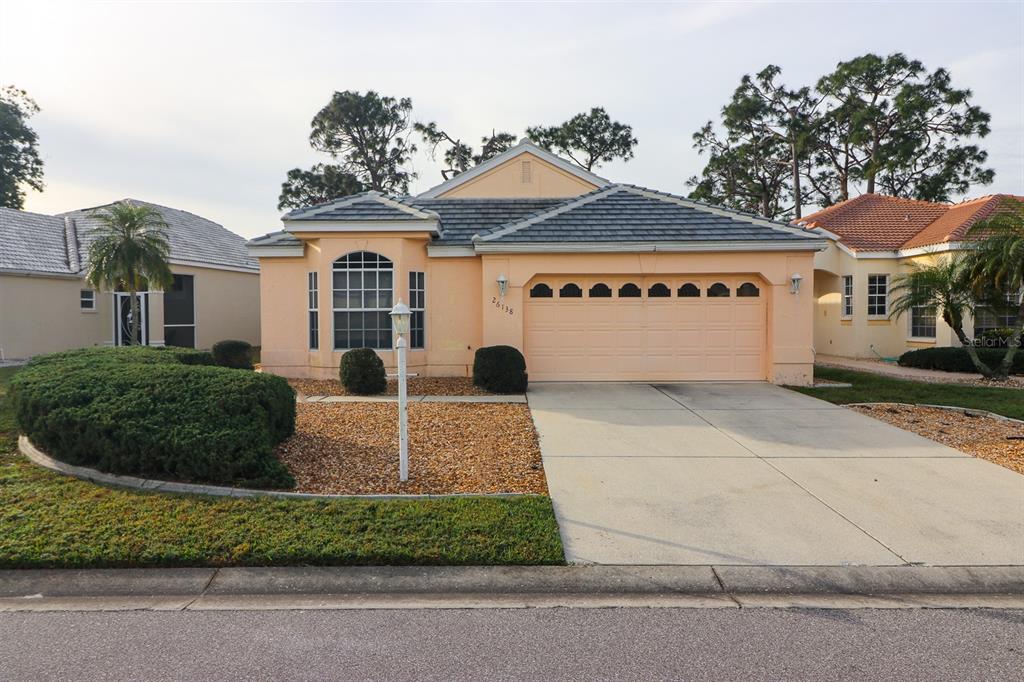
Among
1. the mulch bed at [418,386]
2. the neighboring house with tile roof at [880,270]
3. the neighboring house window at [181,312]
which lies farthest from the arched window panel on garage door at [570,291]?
the neighboring house window at [181,312]

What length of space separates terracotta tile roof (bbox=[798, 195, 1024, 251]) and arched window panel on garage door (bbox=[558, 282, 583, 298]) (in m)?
11.0

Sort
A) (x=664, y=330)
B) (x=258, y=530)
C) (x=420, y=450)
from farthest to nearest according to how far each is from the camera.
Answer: (x=664, y=330) → (x=420, y=450) → (x=258, y=530)

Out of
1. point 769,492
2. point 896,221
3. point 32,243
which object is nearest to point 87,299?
point 32,243

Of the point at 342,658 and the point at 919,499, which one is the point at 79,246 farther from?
the point at 919,499

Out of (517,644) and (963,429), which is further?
(963,429)

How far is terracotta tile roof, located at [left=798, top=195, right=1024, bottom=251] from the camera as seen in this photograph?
18.4 m

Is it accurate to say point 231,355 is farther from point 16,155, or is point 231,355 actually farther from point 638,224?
point 16,155

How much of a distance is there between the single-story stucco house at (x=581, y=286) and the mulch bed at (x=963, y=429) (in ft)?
9.70

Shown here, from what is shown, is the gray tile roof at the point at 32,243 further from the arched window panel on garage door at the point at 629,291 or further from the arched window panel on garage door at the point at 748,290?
the arched window panel on garage door at the point at 748,290

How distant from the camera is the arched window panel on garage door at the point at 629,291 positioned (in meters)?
13.5

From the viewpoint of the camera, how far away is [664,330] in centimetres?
1347

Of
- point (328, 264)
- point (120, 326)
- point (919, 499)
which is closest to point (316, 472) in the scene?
point (919, 499)

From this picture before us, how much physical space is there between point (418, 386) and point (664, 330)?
5.33 meters

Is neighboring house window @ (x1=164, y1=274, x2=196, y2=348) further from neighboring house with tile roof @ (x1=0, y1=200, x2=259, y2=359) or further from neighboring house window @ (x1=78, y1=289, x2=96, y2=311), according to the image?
neighboring house window @ (x1=78, y1=289, x2=96, y2=311)
